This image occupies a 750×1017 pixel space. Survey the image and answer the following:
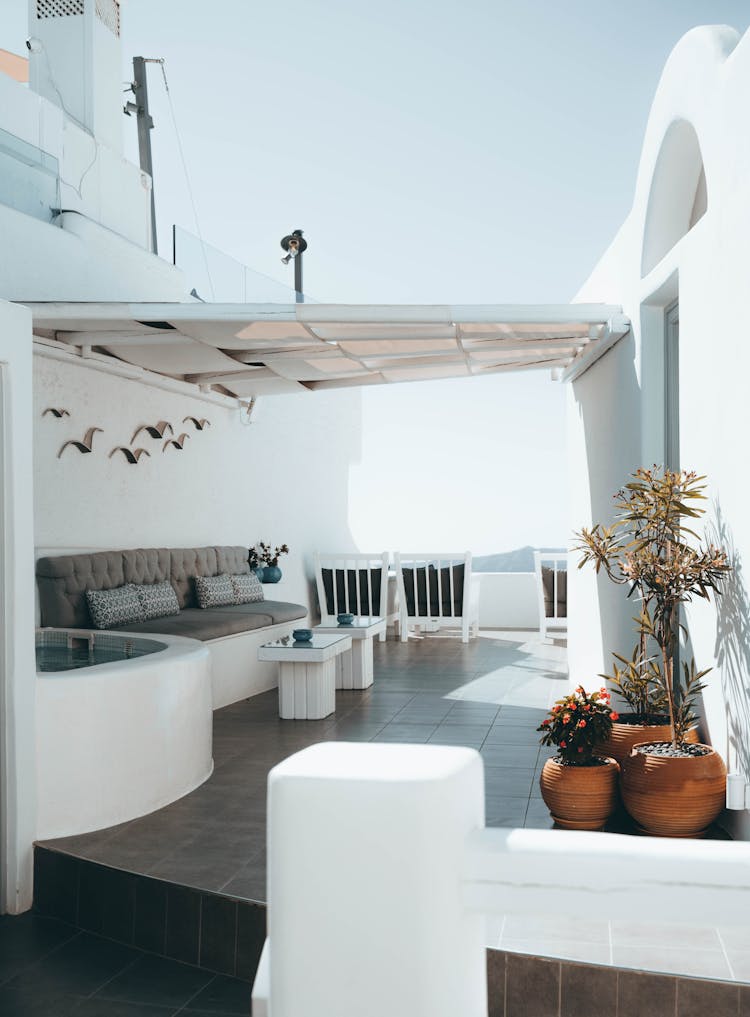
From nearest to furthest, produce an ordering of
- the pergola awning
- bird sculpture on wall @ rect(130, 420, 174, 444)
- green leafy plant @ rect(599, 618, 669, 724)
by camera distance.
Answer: green leafy plant @ rect(599, 618, 669, 724) → the pergola awning → bird sculpture on wall @ rect(130, 420, 174, 444)

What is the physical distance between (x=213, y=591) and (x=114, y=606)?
4.81ft

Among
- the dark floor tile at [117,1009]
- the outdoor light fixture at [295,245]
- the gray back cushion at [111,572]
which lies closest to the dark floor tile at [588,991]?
the dark floor tile at [117,1009]

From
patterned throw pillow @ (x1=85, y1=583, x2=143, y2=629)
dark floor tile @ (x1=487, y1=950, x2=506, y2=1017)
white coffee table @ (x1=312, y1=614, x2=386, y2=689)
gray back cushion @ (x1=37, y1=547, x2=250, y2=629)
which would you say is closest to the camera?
dark floor tile @ (x1=487, y1=950, x2=506, y2=1017)

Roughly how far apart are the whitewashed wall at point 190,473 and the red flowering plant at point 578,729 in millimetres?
3753

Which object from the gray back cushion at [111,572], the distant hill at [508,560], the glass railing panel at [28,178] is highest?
the glass railing panel at [28,178]

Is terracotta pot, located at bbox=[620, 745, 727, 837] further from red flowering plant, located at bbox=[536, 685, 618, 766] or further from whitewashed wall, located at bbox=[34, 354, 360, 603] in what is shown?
whitewashed wall, located at bbox=[34, 354, 360, 603]

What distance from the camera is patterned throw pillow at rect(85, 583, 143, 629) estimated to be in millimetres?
6113

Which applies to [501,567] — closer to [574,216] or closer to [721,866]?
[574,216]

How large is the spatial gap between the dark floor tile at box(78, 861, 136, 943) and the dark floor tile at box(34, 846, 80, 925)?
0.04 meters

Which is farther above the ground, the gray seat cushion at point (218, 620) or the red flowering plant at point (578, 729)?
the gray seat cushion at point (218, 620)

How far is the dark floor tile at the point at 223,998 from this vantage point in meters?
2.96

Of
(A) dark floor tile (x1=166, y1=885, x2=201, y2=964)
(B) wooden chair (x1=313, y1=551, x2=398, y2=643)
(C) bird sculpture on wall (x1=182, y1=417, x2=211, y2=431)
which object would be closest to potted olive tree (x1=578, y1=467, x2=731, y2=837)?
(A) dark floor tile (x1=166, y1=885, x2=201, y2=964)

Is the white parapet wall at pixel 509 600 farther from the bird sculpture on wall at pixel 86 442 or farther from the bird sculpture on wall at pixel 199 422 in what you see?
the bird sculpture on wall at pixel 86 442

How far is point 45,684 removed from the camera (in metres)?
3.88
